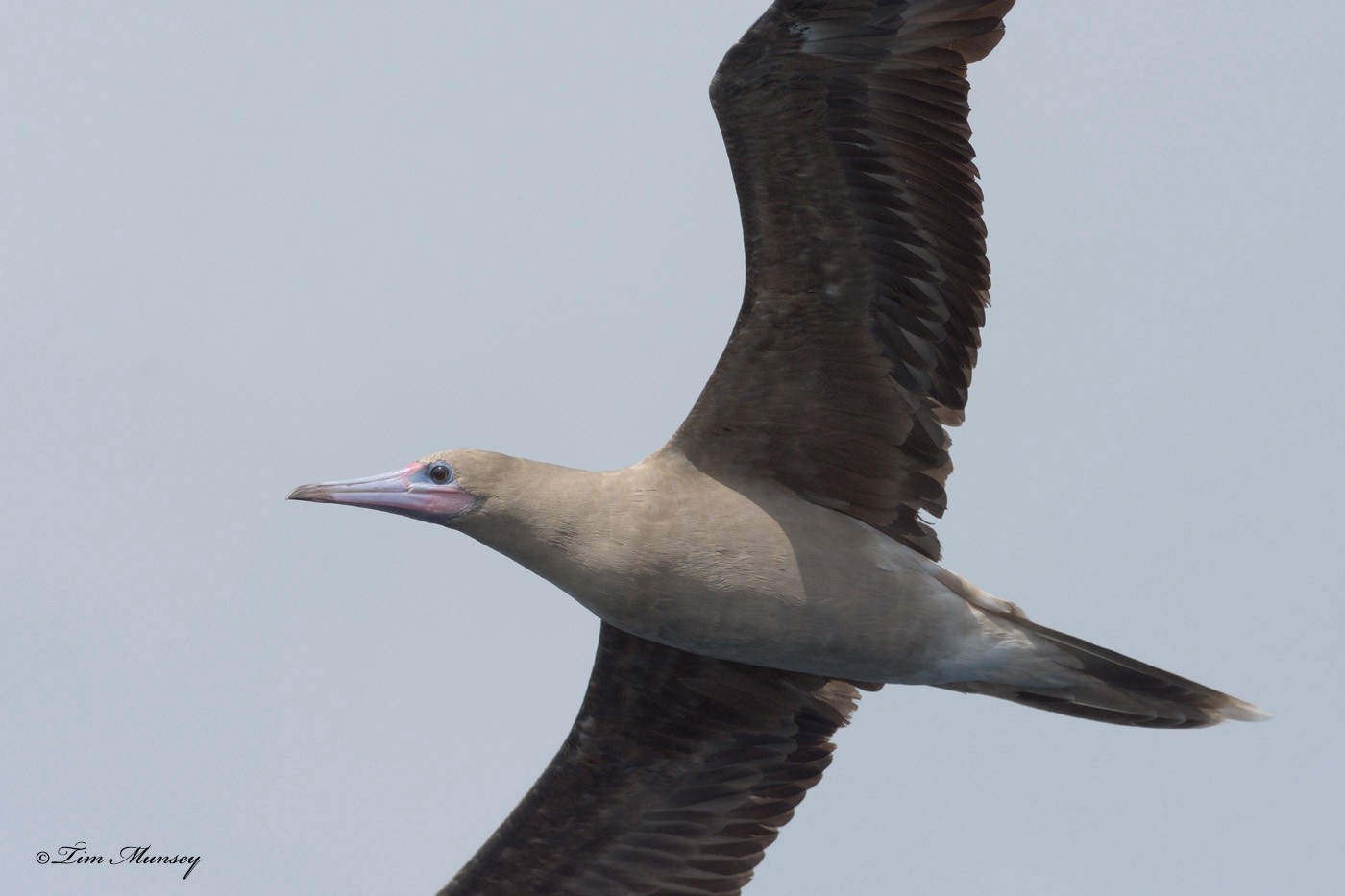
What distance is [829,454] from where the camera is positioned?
9.93 m

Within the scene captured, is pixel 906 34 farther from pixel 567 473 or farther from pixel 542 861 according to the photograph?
pixel 542 861

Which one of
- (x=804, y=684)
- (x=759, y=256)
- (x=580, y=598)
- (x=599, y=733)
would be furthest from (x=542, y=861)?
(x=759, y=256)

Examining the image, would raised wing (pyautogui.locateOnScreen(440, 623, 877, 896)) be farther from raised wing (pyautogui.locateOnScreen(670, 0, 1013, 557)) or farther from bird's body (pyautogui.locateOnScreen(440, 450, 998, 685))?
raised wing (pyautogui.locateOnScreen(670, 0, 1013, 557))

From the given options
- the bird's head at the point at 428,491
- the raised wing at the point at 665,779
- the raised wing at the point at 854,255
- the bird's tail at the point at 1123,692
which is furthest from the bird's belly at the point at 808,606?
the raised wing at the point at 665,779

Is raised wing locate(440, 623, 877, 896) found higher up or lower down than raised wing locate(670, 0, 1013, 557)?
lower down

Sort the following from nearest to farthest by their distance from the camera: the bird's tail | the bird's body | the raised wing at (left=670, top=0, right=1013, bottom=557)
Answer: the raised wing at (left=670, top=0, right=1013, bottom=557) → the bird's body → the bird's tail

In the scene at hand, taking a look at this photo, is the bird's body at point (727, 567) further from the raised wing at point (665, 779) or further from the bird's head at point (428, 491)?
the raised wing at point (665, 779)

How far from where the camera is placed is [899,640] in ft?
31.9

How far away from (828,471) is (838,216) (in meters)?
1.41

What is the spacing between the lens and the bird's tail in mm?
9953

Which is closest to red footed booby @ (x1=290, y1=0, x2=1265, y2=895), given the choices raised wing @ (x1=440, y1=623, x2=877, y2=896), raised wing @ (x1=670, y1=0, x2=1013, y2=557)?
raised wing @ (x1=670, y1=0, x2=1013, y2=557)

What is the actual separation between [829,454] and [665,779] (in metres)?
2.57

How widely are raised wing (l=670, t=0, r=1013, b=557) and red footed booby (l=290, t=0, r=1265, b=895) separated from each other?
0.03 ft

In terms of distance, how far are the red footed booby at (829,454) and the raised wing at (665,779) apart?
0.62 metres
